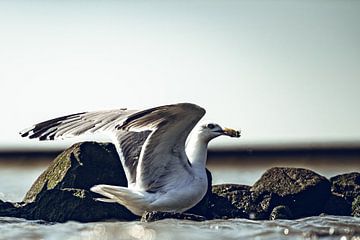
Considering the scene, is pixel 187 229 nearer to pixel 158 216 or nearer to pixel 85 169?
pixel 158 216

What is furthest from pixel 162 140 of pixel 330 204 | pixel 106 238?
pixel 330 204

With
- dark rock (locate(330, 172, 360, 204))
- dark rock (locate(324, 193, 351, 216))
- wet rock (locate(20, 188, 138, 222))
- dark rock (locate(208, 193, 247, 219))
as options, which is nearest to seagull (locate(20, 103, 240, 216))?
wet rock (locate(20, 188, 138, 222))

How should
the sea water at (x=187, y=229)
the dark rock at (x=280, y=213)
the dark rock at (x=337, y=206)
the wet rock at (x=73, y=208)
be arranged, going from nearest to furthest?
the sea water at (x=187, y=229)
the wet rock at (x=73, y=208)
the dark rock at (x=280, y=213)
the dark rock at (x=337, y=206)

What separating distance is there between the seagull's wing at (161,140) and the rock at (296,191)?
2.25m

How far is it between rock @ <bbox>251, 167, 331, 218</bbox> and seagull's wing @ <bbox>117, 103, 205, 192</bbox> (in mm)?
2255

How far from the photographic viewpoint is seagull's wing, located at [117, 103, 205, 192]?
1091 centimetres

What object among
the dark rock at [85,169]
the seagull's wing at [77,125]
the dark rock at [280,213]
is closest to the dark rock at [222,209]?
the dark rock at [280,213]

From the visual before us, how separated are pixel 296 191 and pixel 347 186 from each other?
1380 millimetres

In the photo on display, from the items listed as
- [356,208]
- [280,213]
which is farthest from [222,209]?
[356,208]

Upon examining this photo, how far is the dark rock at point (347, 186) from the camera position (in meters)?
14.9

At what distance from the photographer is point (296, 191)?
46.4 feet

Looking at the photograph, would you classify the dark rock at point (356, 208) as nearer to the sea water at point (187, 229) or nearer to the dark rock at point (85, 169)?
the sea water at point (187, 229)

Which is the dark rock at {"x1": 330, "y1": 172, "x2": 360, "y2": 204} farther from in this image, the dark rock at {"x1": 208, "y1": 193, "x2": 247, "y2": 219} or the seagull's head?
the seagull's head

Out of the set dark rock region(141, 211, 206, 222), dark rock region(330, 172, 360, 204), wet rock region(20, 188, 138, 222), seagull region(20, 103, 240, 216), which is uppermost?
seagull region(20, 103, 240, 216)
